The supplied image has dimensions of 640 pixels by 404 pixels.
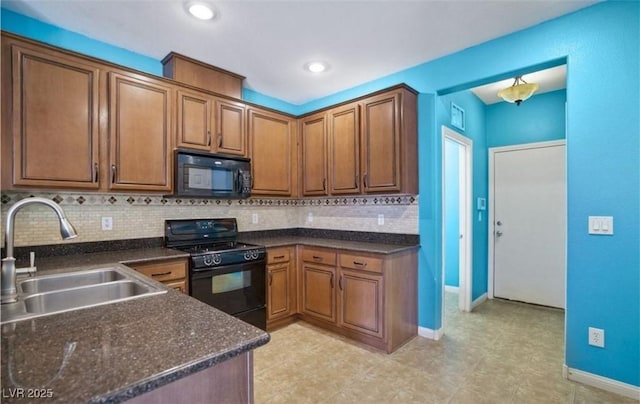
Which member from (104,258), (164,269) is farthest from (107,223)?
(164,269)

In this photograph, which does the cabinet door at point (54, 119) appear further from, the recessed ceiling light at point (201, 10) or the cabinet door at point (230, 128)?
the cabinet door at point (230, 128)

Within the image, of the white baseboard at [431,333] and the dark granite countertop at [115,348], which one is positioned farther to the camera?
the white baseboard at [431,333]

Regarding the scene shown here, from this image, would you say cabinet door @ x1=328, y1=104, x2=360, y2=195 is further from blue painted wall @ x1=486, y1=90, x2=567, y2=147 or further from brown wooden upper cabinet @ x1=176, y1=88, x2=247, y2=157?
blue painted wall @ x1=486, y1=90, x2=567, y2=147

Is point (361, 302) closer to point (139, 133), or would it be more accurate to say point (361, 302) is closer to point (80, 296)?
point (80, 296)

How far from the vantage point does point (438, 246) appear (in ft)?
9.65

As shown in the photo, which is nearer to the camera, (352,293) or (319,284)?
(352,293)

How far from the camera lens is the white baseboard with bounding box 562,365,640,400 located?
6.51 feet

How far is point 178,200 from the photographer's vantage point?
3018mm

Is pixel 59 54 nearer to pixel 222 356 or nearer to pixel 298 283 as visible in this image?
pixel 222 356

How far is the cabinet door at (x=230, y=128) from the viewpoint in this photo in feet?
9.71

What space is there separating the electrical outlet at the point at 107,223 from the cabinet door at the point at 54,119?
0.43 meters

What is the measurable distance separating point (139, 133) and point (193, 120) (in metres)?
0.48

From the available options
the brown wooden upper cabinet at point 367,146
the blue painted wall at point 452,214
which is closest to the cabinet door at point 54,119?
the brown wooden upper cabinet at point 367,146

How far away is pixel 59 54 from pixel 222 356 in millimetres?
2492
